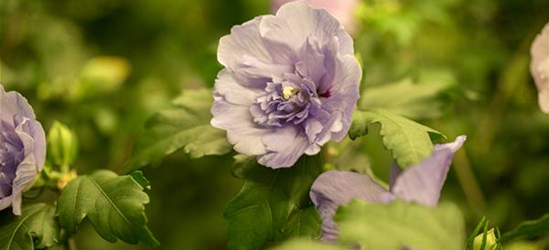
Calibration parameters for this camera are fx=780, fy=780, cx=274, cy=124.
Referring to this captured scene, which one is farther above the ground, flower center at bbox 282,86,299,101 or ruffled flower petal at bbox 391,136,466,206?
ruffled flower petal at bbox 391,136,466,206

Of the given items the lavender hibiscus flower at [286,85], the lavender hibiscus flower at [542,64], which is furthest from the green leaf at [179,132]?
the lavender hibiscus flower at [542,64]

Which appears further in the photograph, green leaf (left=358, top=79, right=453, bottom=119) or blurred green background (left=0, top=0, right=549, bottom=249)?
blurred green background (left=0, top=0, right=549, bottom=249)

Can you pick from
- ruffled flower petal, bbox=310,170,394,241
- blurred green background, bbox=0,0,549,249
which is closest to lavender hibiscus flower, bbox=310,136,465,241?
ruffled flower petal, bbox=310,170,394,241

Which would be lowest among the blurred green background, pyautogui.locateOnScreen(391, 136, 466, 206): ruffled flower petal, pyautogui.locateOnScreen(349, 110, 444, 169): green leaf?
the blurred green background

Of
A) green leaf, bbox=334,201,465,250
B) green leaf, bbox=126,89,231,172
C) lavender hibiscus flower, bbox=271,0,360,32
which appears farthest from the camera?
lavender hibiscus flower, bbox=271,0,360,32

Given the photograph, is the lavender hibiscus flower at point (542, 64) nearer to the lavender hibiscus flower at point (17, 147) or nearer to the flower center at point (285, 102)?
the flower center at point (285, 102)

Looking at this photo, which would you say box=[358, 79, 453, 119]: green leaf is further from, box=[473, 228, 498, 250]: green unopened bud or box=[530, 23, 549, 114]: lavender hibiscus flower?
box=[473, 228, 498, 250]: green unopened bud
